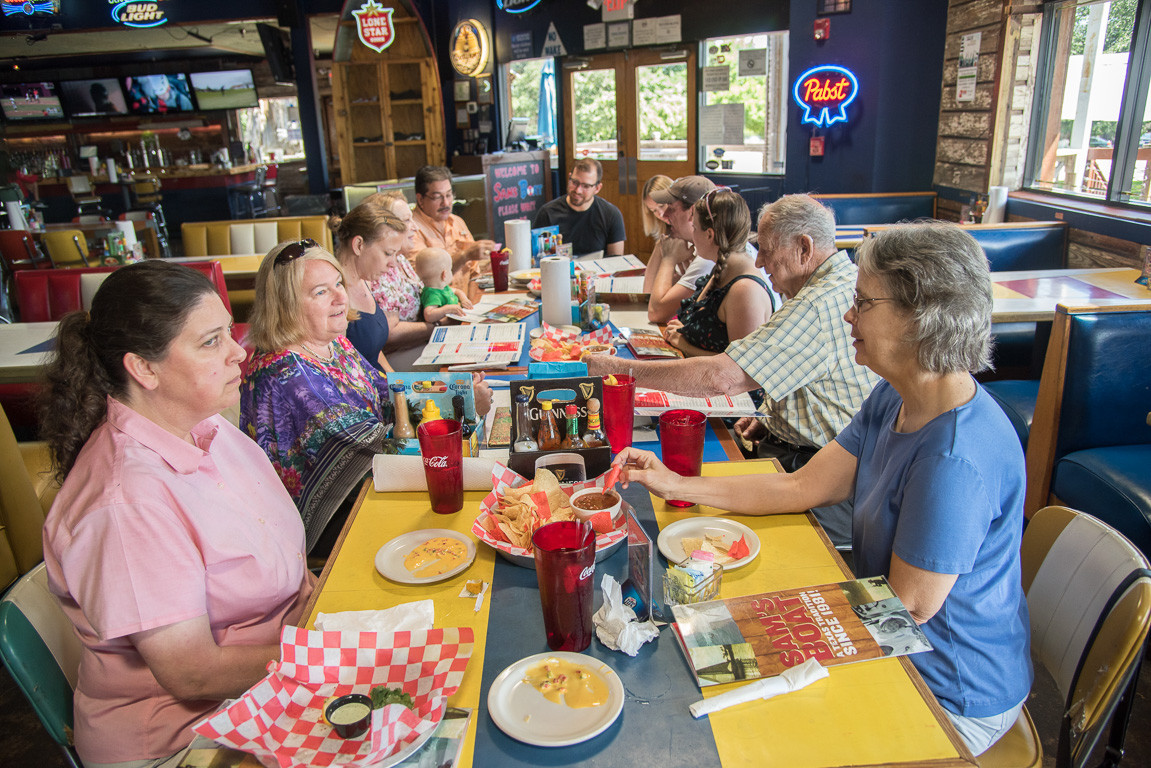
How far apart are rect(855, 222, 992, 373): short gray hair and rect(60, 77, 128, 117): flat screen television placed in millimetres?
14564

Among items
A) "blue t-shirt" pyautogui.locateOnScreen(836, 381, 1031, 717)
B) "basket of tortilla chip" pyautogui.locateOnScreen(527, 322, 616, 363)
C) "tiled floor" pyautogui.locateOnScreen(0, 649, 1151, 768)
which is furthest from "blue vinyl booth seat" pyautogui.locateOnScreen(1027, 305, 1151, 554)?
"basket of tortilla chip" pyautogui.locateOnScreen(527, 322, 616, 363)

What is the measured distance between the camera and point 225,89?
12414mm

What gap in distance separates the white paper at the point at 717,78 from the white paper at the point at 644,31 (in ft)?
2.27

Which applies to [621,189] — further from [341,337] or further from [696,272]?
[341,337]

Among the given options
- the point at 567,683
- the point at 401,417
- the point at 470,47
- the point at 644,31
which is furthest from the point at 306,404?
the point at 470,47

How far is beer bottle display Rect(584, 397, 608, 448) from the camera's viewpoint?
1.63 metres

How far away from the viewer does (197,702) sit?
53.2 inches

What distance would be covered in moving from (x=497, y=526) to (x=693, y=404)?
35.3 inches

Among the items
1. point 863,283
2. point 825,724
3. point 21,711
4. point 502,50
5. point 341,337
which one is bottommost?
point 21,711

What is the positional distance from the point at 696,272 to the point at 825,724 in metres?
2.50

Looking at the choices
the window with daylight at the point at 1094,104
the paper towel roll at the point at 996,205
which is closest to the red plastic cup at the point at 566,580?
the window with daylight at the point at 1094,104

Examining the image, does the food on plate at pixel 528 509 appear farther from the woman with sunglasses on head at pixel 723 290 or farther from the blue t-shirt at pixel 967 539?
the woman with sunglasses on head at pixel 723 290

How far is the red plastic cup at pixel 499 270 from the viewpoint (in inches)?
154

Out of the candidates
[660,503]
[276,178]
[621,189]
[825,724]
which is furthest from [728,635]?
[276,178]
